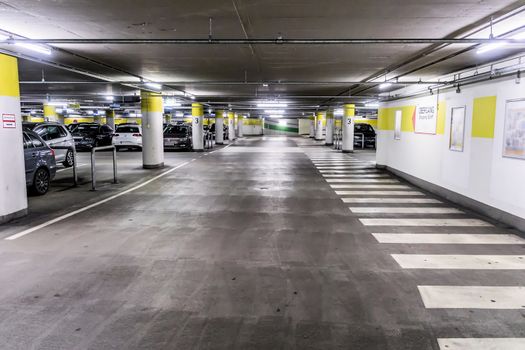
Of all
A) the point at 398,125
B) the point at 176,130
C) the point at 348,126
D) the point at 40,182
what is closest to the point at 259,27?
the point at 40,182

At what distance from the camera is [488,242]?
6.17 metres

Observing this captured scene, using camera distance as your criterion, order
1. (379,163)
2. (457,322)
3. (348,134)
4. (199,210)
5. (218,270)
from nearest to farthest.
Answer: (457,322) → (218,270) → (199,210) → (379,163) → (348,134)

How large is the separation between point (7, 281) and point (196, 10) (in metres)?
4.17

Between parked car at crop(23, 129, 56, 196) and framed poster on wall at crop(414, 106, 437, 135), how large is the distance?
10.6 meters

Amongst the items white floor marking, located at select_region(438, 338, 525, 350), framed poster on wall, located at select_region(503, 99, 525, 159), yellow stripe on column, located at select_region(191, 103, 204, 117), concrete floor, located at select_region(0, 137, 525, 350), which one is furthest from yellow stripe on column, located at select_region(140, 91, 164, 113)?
white floor marking, located at select_region(438, 338, 525, 350)

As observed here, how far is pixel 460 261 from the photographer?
17.4 feet

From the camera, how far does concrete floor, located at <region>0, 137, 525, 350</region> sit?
3.38 metres

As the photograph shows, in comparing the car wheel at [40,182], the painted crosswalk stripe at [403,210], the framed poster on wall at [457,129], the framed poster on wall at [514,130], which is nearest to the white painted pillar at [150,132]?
the car wheel at [40,182]

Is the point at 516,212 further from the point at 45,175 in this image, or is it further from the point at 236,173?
the point at 45,175

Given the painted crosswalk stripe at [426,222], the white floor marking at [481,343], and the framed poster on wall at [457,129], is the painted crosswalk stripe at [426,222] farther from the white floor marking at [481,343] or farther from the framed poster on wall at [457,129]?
the white floor marking at [481,343]

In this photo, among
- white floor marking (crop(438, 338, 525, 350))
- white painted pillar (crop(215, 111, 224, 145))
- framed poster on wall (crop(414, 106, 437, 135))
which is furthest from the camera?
white painted pillar (crop(215, 111, 224, 145))

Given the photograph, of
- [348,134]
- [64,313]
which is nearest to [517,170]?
[64,313]

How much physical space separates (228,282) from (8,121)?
17.9 feet

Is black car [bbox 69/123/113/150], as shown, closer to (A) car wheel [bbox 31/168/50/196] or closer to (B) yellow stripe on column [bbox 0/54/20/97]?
(A) car wheel [bbox 31/168/50/196]
